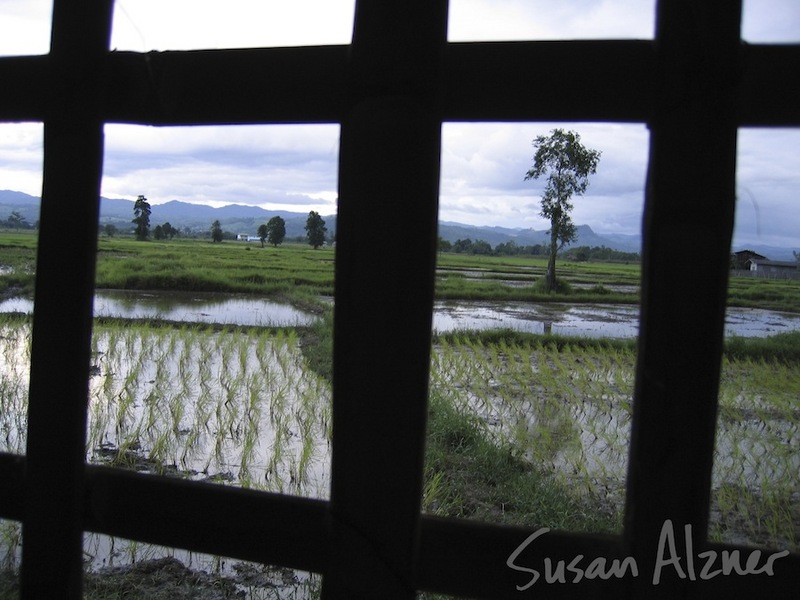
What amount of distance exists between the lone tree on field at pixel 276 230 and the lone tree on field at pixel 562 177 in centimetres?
102

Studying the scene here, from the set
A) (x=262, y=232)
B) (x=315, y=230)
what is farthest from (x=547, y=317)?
(x=315, y=230)

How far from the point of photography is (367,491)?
59cm

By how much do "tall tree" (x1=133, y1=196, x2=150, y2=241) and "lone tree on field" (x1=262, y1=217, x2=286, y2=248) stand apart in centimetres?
46

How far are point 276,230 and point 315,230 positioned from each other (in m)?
0.43

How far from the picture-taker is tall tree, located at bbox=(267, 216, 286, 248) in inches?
94.7

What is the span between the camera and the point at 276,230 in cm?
246

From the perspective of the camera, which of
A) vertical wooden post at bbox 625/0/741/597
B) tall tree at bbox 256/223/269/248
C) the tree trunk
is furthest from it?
tall tree at bbox 256/223/269/248

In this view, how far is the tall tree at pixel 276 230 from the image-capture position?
2.41 m

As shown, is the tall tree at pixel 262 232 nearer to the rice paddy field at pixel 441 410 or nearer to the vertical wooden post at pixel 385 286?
the rice paddy field at pixel 441 410

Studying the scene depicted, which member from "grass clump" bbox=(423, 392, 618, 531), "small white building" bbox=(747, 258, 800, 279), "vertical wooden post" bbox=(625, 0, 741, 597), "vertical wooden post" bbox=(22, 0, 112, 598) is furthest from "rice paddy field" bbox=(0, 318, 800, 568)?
"vertical wooden post" bbox=(625, 0, 741, 597)

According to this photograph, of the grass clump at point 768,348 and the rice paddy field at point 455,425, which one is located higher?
the grass clump at point 768,348

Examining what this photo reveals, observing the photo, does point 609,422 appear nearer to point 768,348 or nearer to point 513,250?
point 768,348

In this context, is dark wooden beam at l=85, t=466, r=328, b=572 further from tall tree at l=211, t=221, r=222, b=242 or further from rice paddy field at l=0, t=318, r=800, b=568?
tall tree at l=211, t=221, r=222, b=242

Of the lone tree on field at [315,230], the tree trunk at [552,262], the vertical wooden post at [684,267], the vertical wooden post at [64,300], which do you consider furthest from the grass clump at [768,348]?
the vertical wooden post at [64,300]
